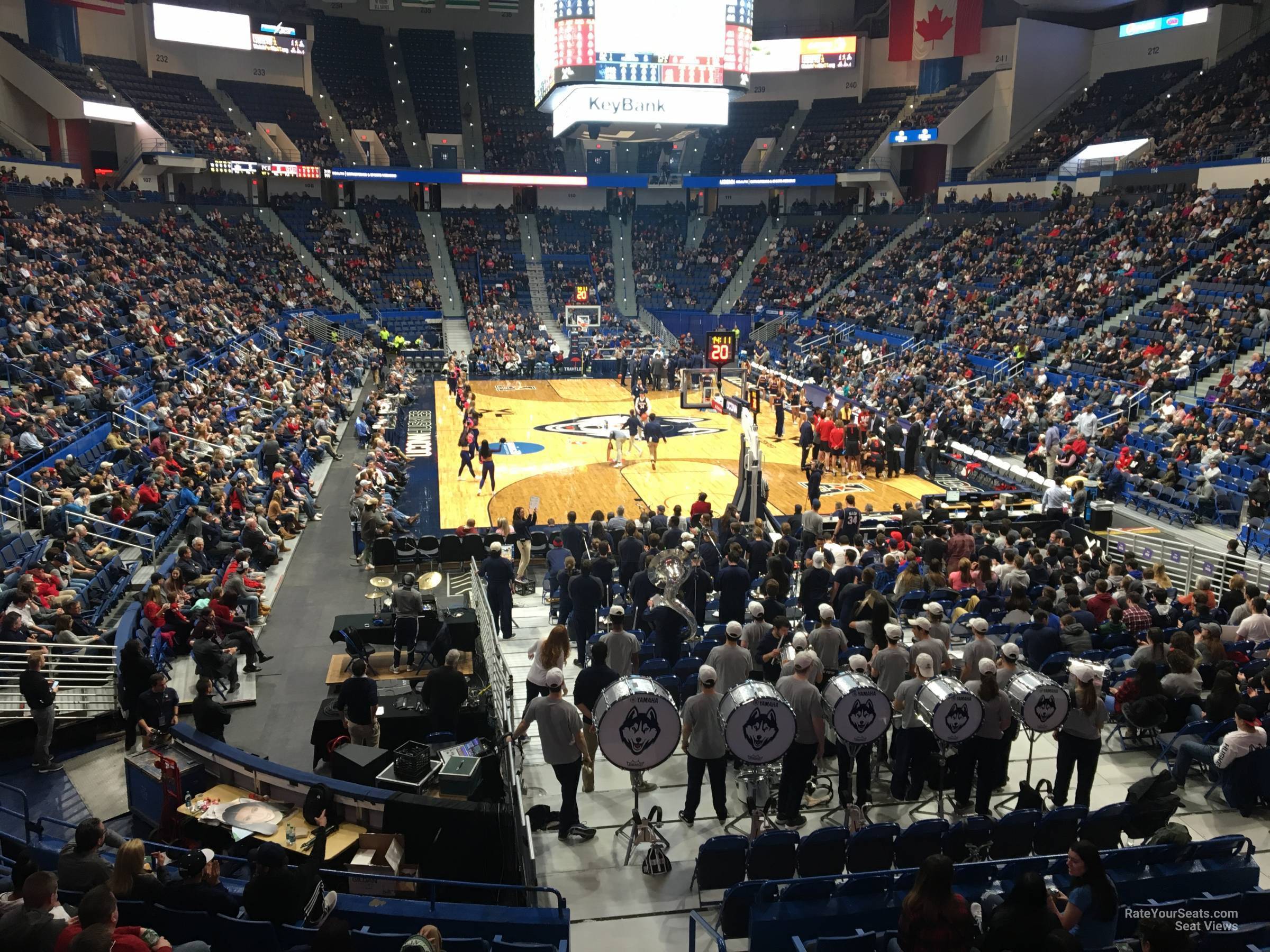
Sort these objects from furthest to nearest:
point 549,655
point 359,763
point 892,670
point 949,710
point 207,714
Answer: point 207,714 < point 359,763 < point 549,655 < point 892,670 < point 949,710

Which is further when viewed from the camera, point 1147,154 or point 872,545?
point 1147,154

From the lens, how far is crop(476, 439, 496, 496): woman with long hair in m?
21.9

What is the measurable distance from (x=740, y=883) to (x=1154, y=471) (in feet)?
55.3

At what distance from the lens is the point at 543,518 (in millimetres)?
20703

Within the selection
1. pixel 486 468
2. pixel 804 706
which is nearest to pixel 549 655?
pixel 804 706

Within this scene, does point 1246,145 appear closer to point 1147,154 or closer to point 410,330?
point 1147,154

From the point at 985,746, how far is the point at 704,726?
245cm

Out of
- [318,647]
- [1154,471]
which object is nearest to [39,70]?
[318,647]

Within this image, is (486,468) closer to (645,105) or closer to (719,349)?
(719,349)

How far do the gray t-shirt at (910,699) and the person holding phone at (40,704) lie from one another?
8.32 m

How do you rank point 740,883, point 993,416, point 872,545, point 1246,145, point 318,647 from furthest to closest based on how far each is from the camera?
point 1246,145 < point 993,416 < point 872,545 < point 318,647 < point 740,883

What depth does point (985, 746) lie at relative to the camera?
8.41 meters

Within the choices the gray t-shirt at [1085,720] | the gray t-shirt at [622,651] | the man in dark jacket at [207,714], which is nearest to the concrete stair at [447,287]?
the man in dark jacket at [207,714]

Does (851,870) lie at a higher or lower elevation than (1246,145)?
lower
